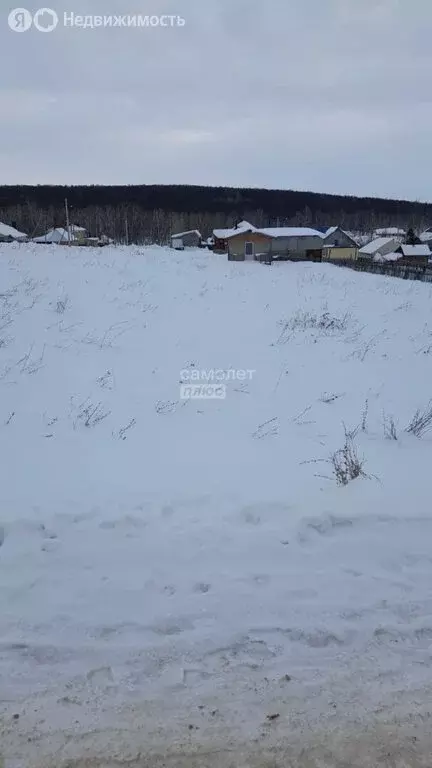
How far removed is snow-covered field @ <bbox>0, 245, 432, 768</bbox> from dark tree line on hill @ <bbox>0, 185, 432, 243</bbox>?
66493 millimetres

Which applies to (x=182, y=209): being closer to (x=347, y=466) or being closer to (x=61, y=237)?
(x=61, y=237)

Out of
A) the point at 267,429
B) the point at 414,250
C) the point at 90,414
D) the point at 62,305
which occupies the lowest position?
the point at 267,429

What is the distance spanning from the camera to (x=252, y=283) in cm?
2091

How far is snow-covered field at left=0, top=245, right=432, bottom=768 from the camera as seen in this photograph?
241 cm

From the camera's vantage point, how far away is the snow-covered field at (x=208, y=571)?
241cm

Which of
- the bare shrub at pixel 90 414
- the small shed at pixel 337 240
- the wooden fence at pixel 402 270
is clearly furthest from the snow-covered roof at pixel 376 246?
the bare shrub at pixel 90 414

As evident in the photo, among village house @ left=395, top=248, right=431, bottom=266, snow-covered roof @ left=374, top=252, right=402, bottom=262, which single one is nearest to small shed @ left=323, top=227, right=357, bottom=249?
snow-covered roof @ left=374, top=252, right=402, bottom=262

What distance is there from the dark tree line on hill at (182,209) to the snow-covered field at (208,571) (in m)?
66.5

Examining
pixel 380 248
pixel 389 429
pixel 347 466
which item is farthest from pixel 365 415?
pixel 380 248

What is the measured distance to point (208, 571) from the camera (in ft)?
11.5

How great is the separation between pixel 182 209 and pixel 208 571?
134 meters

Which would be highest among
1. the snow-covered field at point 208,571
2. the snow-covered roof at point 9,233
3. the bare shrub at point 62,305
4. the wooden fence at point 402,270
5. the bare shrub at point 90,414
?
the snow-covered roof at point 9,233

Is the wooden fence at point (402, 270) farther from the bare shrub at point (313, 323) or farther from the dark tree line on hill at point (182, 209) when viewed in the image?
the dark tree line on hill at point (182, 209)

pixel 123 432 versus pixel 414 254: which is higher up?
pixel 414 254
